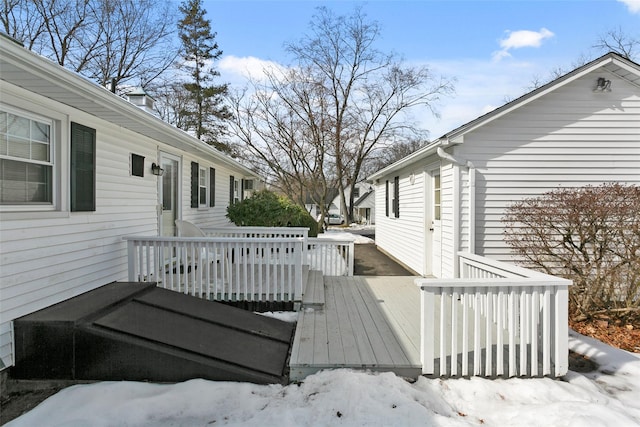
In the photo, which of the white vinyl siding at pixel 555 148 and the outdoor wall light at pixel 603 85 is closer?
the outdoor wall light at pixel 603 85

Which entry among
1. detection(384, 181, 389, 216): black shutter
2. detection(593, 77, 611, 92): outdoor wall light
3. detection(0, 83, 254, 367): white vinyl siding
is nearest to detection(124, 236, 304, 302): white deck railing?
detection(0, 83, 254, 367): white vinyl siding

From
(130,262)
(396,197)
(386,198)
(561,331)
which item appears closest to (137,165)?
(130,262)

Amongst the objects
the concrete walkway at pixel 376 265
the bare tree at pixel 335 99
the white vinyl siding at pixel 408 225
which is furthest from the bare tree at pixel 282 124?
the concrete walkway at pixel 376 265

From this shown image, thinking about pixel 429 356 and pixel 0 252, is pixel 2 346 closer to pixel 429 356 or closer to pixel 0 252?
pixel 0 252


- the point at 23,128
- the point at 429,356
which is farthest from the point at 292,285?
the point at 23,128

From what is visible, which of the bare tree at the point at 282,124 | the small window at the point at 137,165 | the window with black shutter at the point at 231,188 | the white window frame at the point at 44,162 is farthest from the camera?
the bare tree at the point at 282,124

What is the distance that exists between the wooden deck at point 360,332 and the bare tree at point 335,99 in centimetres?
1835

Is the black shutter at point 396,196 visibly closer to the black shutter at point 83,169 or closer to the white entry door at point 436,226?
the white entry door at point 436,226

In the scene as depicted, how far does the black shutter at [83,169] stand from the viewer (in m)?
→ 3.96

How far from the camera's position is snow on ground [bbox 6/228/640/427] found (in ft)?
8.33

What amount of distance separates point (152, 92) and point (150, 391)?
19.0m

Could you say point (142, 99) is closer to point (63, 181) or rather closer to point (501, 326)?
point (63, 181)

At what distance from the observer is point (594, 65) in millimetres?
5773

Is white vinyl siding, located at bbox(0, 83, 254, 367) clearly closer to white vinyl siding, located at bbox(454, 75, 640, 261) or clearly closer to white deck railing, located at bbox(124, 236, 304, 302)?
white deck railing, located at bbox(124, 236, 304, 302)
